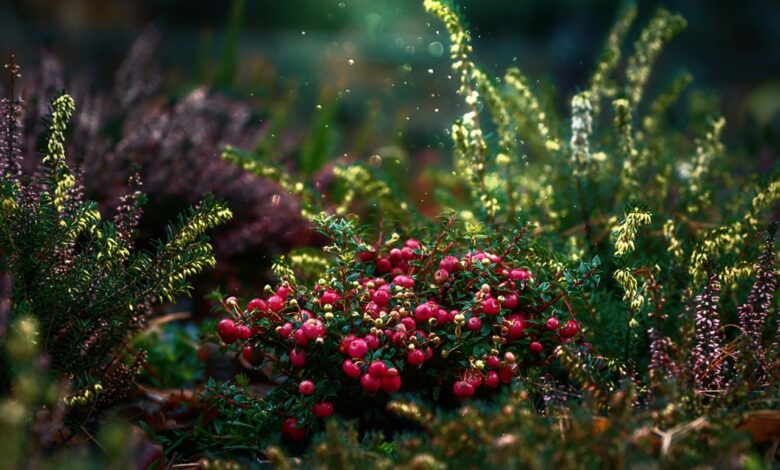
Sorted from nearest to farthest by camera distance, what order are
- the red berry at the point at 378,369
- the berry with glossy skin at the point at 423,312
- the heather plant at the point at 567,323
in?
the heather plant at the point at 567,323 < the red berry at the point at 378,369 < the berry with glossy skin at the point at 423,312

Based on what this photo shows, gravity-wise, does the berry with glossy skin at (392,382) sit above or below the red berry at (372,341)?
below

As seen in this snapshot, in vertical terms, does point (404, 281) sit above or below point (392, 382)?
above

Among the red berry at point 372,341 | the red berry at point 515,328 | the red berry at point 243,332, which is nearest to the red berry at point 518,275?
the red berry at point 515,328

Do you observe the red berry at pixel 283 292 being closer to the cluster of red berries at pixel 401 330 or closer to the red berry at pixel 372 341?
the cluster of red berries at pixel 401 330

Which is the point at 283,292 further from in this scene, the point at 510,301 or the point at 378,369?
the point at 510,301

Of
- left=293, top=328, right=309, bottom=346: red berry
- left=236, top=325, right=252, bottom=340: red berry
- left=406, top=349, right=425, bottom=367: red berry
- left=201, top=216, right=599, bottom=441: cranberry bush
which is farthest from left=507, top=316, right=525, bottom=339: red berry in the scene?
left=236, top=325, right=252, bottom=340: red berry

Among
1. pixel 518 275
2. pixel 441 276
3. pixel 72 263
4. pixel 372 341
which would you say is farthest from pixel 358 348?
pixel 72 263

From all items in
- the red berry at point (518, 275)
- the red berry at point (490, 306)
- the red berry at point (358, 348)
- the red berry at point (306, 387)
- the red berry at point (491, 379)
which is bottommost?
the red berry at point (491, 379)
